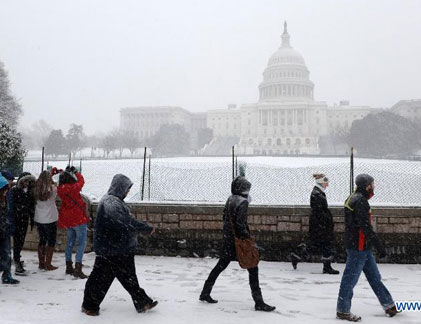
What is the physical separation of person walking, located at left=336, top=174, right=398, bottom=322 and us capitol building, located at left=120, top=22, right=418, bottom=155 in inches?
3540

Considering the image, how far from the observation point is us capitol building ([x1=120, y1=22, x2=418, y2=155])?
10131cm

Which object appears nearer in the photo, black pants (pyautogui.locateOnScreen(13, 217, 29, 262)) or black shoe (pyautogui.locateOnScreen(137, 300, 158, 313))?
black shoe (pyautogui.locateOnScreen(137, 300, 158, 313))

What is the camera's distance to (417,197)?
13.6 meters

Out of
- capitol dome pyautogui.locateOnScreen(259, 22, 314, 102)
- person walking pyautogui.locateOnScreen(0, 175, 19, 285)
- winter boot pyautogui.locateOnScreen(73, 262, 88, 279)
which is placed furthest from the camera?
capitol dome pyautogui.locateOnScreen(259, 22, 314, 102)

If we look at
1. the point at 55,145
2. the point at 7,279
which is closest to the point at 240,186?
the point at 7,279

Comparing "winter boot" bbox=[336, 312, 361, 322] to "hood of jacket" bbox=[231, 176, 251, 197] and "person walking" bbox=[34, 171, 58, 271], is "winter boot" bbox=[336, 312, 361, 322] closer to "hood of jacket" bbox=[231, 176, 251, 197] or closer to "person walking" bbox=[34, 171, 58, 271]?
"hood of jacket" bbox=[231, 176, 251, 197]

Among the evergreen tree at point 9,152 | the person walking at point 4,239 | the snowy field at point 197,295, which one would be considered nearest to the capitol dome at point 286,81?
the evergreen tree at point 9,152

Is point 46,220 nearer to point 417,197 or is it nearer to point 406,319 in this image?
point 406,319

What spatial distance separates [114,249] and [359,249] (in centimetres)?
243

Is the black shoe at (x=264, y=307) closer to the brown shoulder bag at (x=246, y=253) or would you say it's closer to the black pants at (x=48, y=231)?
the brown shoulder bag at (x=246, y=253)

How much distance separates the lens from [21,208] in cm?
606

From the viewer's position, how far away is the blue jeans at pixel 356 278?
4.31 m

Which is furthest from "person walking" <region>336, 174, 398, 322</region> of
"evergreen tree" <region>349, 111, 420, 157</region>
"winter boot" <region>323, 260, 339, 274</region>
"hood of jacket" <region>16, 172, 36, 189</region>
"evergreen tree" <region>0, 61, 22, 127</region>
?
"evergreen tree" <region>349, 111, 420, 157</region>

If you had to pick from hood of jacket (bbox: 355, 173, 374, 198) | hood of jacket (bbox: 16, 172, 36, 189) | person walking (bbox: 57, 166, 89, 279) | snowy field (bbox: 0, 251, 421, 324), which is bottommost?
snowy field (bbox: 0, 251, 421, 324)
